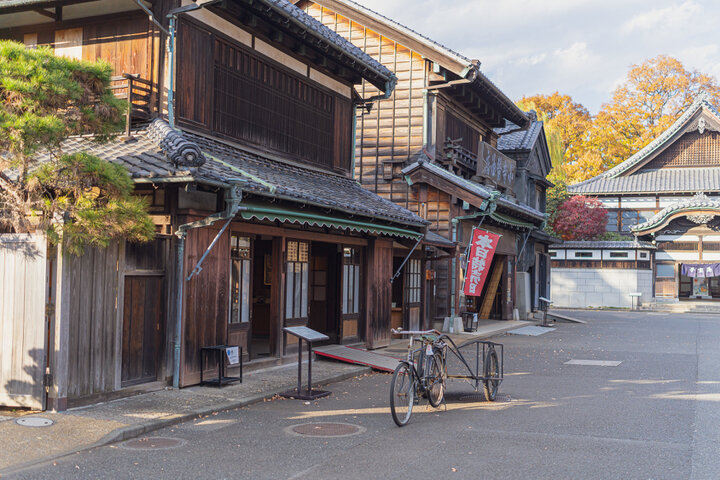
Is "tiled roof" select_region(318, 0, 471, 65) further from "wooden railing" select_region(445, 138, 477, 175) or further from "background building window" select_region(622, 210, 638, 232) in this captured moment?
"background building window" select_region(622, 210, 638, 232)

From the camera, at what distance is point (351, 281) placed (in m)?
16.0

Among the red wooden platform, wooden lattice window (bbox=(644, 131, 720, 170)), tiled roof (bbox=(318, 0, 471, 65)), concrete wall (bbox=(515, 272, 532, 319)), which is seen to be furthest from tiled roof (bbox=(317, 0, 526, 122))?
wooden lattice window (bbox=(644, 131, 720, 170))

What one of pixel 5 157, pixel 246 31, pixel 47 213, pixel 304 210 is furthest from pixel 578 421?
pixel 246 31

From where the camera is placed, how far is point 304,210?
1177 cm

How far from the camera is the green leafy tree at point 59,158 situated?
738cm

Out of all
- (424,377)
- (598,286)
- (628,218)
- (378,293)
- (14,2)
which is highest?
(14,2)

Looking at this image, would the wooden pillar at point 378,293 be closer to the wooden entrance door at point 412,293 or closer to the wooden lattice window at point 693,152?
the wooden entrance door at point 412,293

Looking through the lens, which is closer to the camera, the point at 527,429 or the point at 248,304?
the point at 527,429

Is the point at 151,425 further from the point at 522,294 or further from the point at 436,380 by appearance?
the point at 522,294

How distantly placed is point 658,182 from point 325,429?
133 feet

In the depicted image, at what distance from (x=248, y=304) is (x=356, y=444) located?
16.9ft

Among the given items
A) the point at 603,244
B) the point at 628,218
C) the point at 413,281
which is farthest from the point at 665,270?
the point at 413,281

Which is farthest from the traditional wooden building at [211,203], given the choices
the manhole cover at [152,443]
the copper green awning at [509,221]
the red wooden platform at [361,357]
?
the copper green awning at [509,221]

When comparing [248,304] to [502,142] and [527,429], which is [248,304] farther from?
[502,142]
